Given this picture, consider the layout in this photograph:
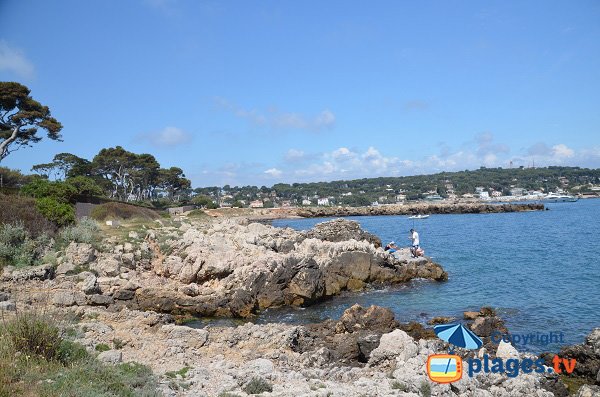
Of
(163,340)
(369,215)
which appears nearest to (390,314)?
(163,340)

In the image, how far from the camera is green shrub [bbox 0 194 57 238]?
23.8 m

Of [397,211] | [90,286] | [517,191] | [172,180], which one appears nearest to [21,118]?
[90,286]

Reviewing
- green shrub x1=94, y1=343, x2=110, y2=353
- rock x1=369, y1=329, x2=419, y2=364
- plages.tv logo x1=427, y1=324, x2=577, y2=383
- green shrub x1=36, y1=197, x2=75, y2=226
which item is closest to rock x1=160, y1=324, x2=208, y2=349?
green shrub x1=94, y1=343, x2=110, y2=353

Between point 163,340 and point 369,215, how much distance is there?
334ft

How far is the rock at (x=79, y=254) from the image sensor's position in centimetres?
2142

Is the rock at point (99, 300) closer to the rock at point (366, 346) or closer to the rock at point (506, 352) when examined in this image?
the rock at point (366, 346)

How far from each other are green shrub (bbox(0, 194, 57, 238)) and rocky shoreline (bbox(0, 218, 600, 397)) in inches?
133

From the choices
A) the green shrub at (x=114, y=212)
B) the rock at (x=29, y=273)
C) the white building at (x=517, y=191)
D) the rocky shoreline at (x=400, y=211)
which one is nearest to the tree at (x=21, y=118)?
the green shrub at (x=114, y=212)

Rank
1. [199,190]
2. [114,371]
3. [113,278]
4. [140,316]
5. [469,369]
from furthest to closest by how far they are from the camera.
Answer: [199,190] < [113,278] < [140,316] < [469,369] < [114,371]

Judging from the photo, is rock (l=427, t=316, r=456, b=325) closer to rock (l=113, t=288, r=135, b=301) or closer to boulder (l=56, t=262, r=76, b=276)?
rock (l=113, t=288, r=135, b=301)

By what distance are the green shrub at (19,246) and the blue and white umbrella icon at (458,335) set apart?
17613 millimetres

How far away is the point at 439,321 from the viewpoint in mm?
17188

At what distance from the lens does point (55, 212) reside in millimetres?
27547

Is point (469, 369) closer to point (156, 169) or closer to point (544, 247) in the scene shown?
point (544, 247)
